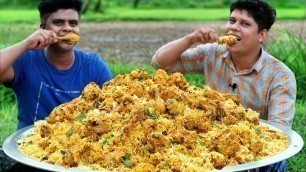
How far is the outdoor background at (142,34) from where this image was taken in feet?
20.5

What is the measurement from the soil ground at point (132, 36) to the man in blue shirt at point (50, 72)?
4.63 m

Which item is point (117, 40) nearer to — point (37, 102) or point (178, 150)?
point (37, 102)

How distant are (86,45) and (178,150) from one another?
885 centimetres

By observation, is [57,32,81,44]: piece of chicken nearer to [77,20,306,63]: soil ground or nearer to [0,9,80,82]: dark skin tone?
[0,9,80,82]: dark skin tone

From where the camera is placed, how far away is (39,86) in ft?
12.6

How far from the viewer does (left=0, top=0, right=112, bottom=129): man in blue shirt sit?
382 centimetres

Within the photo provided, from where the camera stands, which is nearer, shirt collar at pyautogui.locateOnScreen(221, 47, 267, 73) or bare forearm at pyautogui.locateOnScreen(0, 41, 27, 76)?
bare forearm at pyautogui.locateOnScreen(0, 41, 27, 76)

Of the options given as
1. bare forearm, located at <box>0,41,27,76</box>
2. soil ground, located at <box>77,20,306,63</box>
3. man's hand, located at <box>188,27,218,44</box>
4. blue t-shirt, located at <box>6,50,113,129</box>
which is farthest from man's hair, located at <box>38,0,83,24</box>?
soil ground, located at <box>77,20,306,63</box>

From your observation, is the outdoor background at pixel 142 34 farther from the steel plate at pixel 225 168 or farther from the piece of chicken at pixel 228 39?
the steel plate at pixel 225 168

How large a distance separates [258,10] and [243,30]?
0.17 m

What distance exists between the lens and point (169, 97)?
2875 millimetres

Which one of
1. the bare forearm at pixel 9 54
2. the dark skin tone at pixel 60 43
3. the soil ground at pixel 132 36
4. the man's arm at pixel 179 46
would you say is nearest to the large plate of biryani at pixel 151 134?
the bare forearm at pixel 9 54

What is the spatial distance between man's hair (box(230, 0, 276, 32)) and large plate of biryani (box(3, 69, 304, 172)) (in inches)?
33.5

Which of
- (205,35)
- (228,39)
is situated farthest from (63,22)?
(228,39)
